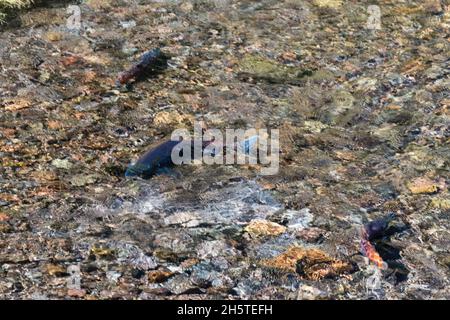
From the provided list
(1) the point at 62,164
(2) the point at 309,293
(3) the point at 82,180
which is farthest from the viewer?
(1) the point at 62,164

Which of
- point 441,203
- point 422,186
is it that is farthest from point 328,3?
point 441,203

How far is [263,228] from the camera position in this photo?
20.7 feet

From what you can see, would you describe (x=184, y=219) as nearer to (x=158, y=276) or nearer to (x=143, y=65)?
(x=158, y=276)

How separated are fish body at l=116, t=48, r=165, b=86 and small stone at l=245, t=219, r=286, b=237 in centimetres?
306

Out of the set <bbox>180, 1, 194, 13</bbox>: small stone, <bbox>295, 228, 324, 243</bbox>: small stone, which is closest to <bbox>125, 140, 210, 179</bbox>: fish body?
<bbox>295, 228, 324, 243</bbox>: small stone

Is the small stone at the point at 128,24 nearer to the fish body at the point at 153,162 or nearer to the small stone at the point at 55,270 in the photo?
the fish body at the point at 153,162

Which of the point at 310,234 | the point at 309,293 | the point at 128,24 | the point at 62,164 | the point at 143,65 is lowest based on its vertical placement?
the point at 309,293

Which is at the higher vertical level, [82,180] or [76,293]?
[82,180]

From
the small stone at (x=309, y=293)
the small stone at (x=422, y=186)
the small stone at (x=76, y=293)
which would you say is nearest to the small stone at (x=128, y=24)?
the small stone at (x=422, y=186)

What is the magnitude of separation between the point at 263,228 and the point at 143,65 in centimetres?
339

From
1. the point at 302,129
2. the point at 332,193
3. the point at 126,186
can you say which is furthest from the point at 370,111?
the point at 126,186

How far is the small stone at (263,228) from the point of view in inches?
246

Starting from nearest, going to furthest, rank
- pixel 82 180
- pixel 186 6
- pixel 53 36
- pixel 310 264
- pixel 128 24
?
pixel 310 264 → pixel 82 180 → pixel 53 36 → pixel 128 24 → pixel 186 6
